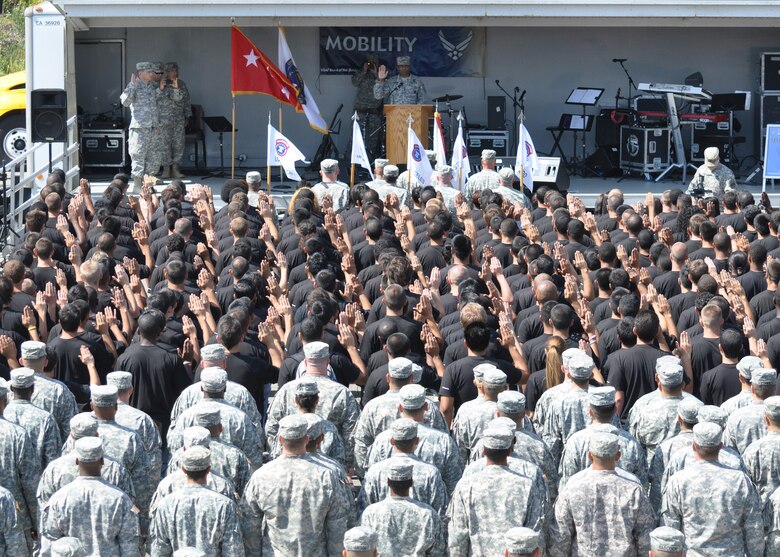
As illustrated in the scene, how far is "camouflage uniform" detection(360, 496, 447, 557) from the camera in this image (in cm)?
690

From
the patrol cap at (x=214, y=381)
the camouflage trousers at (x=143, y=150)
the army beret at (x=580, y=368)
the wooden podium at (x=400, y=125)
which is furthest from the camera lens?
the wooden podium at (x=400, y=125)

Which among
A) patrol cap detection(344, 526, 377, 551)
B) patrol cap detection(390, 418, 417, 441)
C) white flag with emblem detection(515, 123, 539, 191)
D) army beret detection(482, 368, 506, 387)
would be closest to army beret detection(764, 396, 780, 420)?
army beret detection(482, 368, 506, 387)

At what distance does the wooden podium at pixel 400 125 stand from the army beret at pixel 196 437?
41.0ft

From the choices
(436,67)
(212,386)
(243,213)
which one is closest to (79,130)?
(436,67)

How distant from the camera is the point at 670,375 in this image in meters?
8.33

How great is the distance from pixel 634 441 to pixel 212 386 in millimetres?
2358

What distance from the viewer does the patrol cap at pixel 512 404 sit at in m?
7.79

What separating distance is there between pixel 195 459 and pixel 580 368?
8.59 feet

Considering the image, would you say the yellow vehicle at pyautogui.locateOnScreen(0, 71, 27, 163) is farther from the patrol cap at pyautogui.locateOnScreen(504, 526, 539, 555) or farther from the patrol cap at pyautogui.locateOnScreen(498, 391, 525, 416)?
the patrol cap at pyautogui.locateOnScreen(504, 526, 539, 555)

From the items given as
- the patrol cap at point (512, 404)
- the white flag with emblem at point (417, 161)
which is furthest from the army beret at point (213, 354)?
the white flag with emblem at point (417, 161)

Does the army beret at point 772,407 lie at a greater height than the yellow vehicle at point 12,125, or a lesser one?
lesser

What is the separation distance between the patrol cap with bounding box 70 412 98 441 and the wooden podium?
12304 millimetres

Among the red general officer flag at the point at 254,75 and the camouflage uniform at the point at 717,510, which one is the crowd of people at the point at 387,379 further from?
the red general officer flag at the point at 254,75

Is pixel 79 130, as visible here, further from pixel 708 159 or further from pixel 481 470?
pixel 481 470
